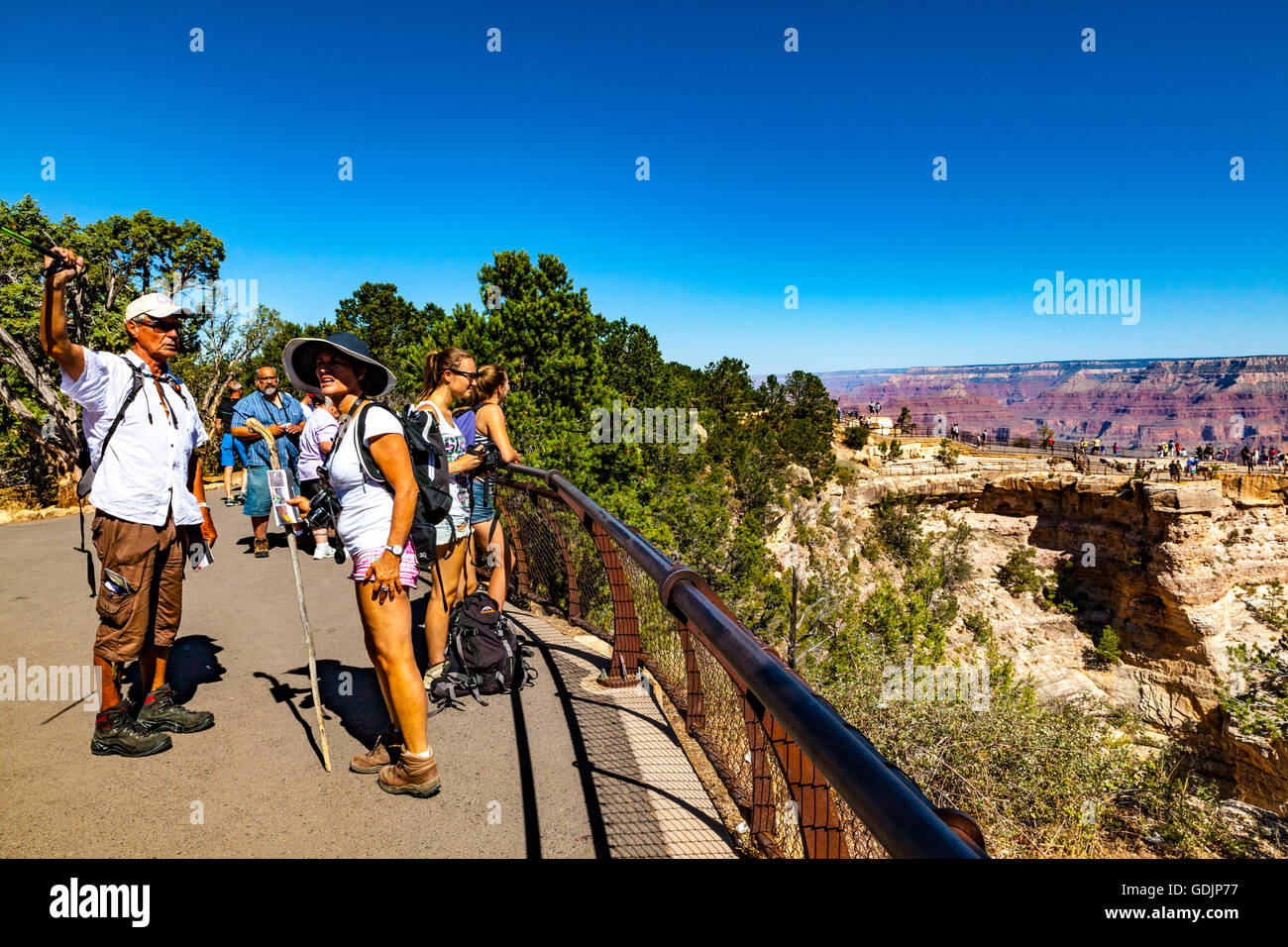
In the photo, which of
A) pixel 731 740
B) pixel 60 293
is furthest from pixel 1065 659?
pixel 60 293

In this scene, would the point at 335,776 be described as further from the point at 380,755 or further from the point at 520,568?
the point at 520,568

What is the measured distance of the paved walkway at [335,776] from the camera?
237 cm

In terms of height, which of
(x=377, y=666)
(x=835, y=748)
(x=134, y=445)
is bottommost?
(x=377, y=666)

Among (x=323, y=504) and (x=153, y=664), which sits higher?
(x=323, y=504)

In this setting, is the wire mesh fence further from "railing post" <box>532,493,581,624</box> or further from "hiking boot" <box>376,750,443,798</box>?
"hiking boot" <box>376,750,443,798</box>

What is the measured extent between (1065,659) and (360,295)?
60.9 metres

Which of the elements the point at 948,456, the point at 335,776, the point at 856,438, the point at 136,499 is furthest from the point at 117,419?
the point at 948,456

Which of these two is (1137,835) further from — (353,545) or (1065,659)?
(1065,659)

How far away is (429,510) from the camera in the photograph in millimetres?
2936

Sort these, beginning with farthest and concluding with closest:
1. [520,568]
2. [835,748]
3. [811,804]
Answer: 1. [520,568]
2. [811,804]
3. [835,748]

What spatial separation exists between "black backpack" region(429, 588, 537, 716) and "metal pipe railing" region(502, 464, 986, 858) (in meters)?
1.73

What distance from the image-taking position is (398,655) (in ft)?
8.82

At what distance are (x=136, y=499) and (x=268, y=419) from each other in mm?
4108

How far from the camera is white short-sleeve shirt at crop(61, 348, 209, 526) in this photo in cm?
280
